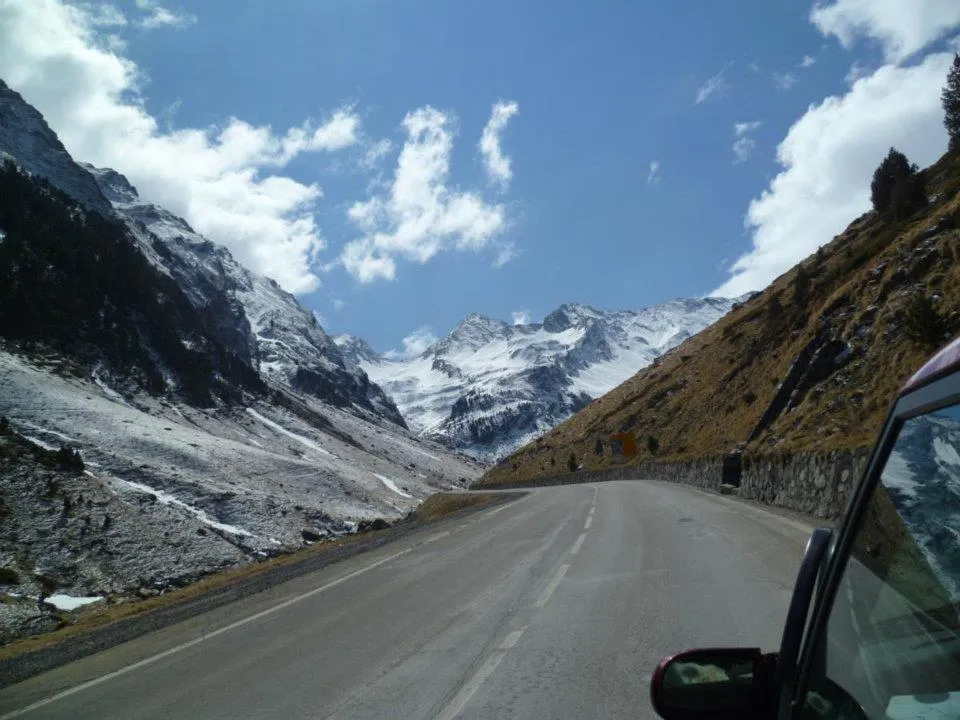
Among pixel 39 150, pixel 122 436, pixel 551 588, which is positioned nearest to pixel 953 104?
pixel 551 588

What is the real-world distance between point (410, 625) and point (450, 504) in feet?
144

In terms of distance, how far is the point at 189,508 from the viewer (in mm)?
46875

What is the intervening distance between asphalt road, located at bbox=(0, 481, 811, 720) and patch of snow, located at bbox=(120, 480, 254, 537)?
3264 centimetres

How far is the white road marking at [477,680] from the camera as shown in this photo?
544cm

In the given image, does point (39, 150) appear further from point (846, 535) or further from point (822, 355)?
point (846, 535)

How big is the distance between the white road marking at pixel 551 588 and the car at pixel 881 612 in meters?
6.93

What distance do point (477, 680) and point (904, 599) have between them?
188 inches

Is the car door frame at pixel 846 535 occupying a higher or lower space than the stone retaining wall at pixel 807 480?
higher

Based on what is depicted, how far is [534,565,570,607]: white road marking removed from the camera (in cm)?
920

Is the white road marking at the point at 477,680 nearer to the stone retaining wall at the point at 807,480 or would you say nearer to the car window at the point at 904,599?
the car window at the point at 904,599

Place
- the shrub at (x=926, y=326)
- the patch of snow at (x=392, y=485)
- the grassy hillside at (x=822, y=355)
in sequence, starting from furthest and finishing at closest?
the patch of snow at (x=392, y=485) < the grassy hillside at (x=822, y=355) < the shrub at (x=926, y=326)

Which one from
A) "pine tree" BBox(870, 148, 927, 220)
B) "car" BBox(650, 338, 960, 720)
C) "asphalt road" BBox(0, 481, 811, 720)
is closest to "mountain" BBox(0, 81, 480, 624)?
"asphalt road" BBox(0, 481, 811, 720)

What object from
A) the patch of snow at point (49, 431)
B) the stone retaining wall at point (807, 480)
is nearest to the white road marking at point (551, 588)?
the stone retaining wall at point (807, 480)

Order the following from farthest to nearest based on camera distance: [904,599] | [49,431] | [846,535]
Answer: [49,431] → [846,535] → [904,599]
